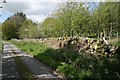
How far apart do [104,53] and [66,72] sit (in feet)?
11.6

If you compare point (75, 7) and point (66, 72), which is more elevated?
point (75, 7)

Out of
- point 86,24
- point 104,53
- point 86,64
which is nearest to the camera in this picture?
point 86,64

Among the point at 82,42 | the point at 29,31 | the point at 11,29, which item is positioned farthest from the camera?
the point at 11,29

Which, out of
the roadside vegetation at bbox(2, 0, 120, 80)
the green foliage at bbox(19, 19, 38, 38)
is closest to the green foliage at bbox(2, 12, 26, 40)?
the green foliage at bbox(19, 19, 38, 38)

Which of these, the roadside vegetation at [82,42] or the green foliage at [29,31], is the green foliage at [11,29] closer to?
the green foliage at [29,31]

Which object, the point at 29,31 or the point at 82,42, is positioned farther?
the point at 29,31

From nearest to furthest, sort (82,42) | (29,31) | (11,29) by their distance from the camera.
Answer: (82,42) → (29,31) → (11,29)

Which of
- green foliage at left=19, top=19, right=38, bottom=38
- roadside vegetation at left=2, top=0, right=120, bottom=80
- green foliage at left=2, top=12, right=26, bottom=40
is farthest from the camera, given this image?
green foliage at left=2, top=12, right=26, bottom=40

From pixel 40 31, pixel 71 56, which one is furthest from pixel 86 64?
pixel 40 31

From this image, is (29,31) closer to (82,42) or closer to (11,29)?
(11,29)

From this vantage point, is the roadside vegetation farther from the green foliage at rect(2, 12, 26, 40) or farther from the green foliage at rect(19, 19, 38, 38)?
the green foliage at rect(2, 12, 26, 40)

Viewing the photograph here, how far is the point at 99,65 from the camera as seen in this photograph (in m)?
13.1

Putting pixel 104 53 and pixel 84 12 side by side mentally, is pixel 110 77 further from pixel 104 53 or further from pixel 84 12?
pixel 84 12

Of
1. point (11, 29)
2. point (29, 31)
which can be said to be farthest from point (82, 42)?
point (11, 29)
